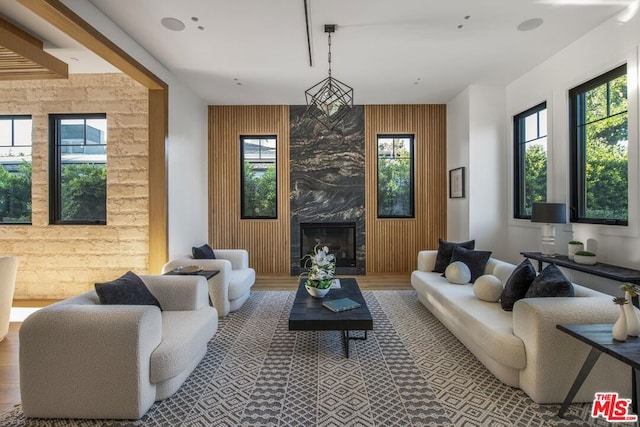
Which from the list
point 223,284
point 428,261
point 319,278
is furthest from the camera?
point 428,261

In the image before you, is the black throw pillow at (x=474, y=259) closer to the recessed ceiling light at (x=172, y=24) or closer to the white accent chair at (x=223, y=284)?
the white accent chair at (x=223, y=284)

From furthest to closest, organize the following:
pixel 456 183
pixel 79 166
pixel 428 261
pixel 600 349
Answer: pixel 456 183 → pixel 79 166 → pixel 428 261 → pixel 600 349

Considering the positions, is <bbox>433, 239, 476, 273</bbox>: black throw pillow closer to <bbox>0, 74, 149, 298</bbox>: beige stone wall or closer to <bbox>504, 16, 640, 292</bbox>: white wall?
<bbox>504, 16, 640, 292</bbox>: white wall

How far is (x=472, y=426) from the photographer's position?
1913 mm

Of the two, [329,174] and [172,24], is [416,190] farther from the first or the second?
[172,24]

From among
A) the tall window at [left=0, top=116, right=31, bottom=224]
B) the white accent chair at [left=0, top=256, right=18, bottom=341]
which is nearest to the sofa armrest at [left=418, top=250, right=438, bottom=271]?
the white accent chair at [left=0, top=256, right=18, bottom=341]

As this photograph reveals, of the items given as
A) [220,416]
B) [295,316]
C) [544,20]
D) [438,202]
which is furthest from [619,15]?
[220,416]

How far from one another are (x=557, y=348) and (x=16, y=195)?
6668mm

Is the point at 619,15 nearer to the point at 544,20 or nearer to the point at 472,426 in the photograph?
the point at 544,20

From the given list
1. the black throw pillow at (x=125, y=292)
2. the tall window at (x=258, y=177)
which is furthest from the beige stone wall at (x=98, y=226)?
the black throw pillow at (x=125, y=292)

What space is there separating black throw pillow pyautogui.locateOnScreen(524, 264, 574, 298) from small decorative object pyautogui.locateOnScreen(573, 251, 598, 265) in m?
1.10

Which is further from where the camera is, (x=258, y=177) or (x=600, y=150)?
(x=258, y=177)

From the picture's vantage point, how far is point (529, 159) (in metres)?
4.74

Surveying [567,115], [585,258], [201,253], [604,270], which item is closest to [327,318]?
[201,253]
